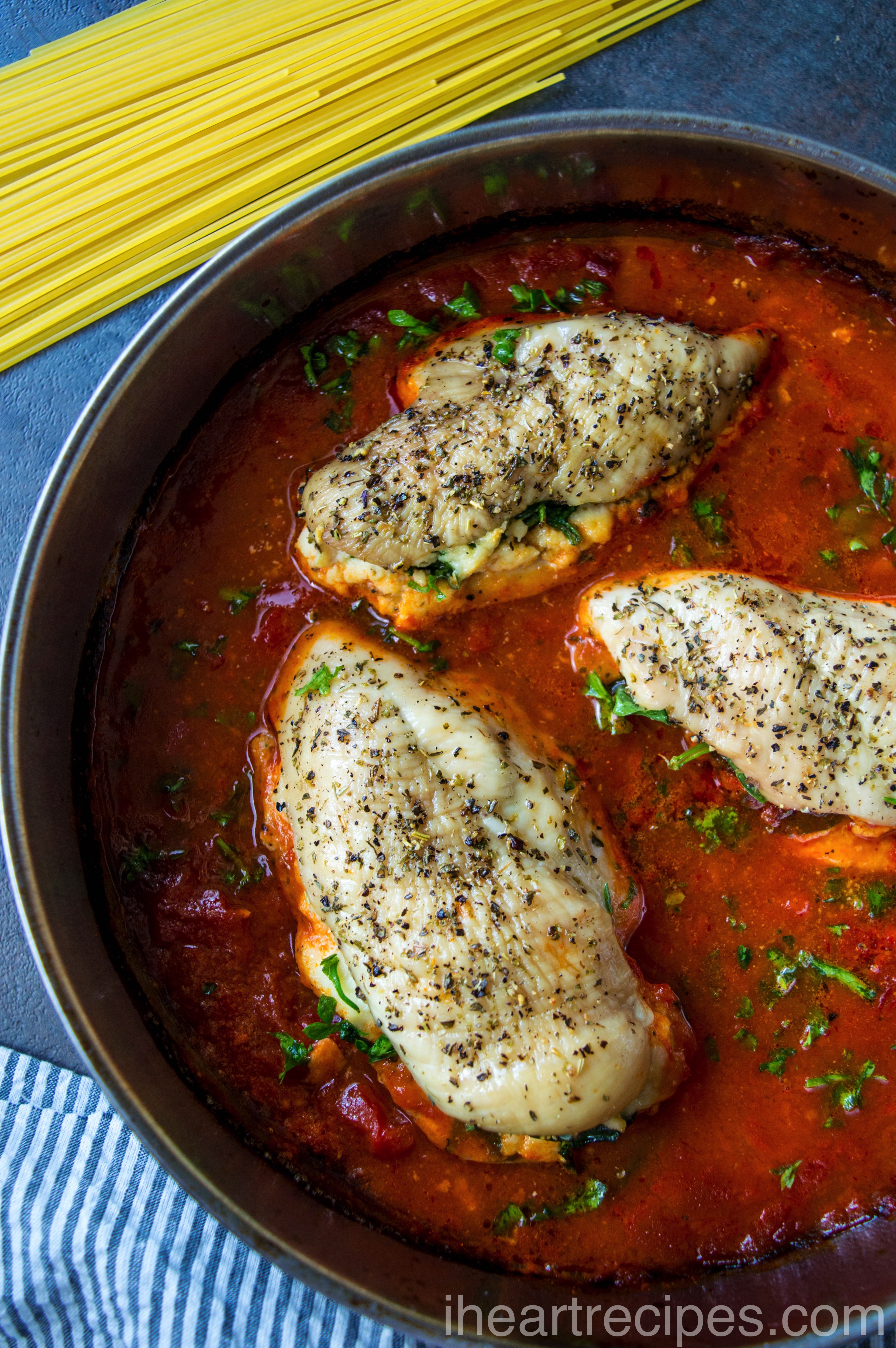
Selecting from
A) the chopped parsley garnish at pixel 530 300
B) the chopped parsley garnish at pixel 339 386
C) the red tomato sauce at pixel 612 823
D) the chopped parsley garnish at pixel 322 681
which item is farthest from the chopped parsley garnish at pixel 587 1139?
the chopped parsley garnish at pixel 530 300

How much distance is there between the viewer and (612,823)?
3002mm

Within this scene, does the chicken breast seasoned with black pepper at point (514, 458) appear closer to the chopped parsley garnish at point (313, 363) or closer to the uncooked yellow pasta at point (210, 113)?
the chopped parsley garnish at point (313, 363)

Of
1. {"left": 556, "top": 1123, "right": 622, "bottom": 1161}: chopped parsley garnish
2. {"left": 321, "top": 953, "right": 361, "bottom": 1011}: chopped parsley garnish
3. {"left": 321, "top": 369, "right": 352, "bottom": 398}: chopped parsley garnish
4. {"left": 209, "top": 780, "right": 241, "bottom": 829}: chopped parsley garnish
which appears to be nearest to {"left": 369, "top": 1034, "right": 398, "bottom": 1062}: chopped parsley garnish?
{"left": 321, "top": 953, "right": 361, "bottom": 1011}: chopped parsley garnish

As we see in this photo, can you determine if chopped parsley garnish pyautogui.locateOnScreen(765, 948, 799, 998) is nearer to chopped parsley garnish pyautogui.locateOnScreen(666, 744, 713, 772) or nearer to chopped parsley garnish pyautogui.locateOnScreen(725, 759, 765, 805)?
chopped parsley garnish pyautogui.locateOnScreen(725, 759, 765, 805)

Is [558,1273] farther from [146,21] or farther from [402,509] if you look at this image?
[146,21]

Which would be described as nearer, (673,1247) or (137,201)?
→ (673,1247)

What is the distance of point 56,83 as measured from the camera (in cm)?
322

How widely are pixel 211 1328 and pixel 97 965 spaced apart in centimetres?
128

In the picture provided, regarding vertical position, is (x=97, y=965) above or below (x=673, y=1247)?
above

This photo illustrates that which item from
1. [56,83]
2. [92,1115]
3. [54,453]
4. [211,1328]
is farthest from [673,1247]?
[56,83]

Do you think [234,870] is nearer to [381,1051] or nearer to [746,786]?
[381,1051]

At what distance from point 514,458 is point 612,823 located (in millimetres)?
1140

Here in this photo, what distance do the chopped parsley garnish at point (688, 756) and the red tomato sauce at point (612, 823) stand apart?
0.09 ft

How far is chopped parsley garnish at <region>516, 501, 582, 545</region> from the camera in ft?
9.68
